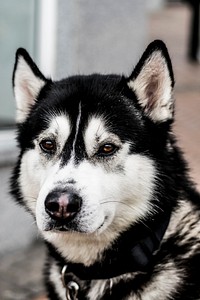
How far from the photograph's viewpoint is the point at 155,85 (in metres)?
3.74

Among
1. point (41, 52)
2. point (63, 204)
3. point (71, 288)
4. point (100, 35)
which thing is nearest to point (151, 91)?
point (63, 204)

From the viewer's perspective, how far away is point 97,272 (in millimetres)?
3658

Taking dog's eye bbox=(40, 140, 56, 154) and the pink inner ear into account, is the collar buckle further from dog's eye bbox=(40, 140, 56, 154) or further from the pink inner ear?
the pink inner ear

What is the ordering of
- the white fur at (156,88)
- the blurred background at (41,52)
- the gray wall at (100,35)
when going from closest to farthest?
the white fur at (156,88) < the blurred background at (41,52) < the gray wall at (100,35)

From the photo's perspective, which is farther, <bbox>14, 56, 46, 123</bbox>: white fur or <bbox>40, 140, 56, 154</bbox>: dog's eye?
<bbox>14, 56, 46, 123</bbox>: white fur

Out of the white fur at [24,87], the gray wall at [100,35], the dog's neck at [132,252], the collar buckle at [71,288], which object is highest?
the gray wall at [100,35]

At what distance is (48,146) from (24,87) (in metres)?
0.49

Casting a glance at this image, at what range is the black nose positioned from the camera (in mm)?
3295

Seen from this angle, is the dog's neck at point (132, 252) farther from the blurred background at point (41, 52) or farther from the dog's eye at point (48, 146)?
the blurred background at point (41, 52)

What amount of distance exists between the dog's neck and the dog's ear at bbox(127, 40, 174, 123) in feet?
1.58

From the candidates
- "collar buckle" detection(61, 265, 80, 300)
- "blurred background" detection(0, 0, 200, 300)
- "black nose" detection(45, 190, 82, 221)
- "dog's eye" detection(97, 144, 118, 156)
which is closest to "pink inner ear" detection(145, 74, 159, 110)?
"dog's eye" detection(97, 144, 118, 156)

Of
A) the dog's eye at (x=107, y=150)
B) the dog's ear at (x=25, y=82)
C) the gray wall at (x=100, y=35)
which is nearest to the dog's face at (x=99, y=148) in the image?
the dog's eye at (x=107, y=150)

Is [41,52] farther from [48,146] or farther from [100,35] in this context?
[48,146]

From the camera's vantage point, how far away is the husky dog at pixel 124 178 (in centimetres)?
356
